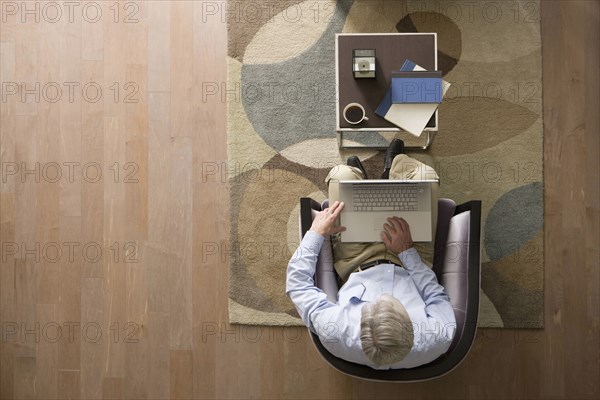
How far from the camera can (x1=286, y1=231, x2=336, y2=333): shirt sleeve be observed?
2062 mm

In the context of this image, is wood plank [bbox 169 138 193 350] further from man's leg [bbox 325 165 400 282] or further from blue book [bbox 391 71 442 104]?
blue book [bbox 391 71 442 104]

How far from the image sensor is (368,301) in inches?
82.0

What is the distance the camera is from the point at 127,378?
8.95 ft

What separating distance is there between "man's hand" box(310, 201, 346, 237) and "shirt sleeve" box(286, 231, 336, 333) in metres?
0.03

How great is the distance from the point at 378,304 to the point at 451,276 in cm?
46

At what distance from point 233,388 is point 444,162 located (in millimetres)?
1514

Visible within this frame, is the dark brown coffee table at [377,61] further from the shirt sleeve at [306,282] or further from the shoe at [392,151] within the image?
the shirt sleeve at [306,282]

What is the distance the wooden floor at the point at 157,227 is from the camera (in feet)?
8.68

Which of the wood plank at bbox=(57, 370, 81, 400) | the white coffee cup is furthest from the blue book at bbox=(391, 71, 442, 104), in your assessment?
the wood plank at bbox=(57, 370, 81, 400)

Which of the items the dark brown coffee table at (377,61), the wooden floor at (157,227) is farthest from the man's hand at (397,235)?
the wooden floor at (157,227)

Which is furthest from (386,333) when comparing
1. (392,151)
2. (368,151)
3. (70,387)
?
(70,387)

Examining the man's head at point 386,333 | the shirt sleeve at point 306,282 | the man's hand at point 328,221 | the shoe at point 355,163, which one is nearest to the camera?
the man's head at point 386,333

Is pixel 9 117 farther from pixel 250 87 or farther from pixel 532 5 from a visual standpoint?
pixel 532 5

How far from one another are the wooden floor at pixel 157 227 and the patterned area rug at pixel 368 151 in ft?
0.28
